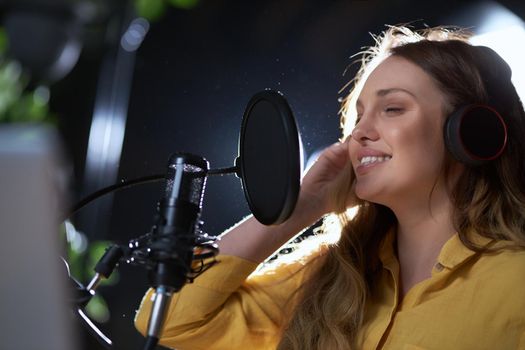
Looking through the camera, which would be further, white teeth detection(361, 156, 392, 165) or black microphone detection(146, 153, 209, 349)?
white teeth detection(361, 156, 392, 165)

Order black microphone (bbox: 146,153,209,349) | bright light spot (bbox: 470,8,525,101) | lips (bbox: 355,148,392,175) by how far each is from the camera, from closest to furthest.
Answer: black microphone (bbox: 146,153,209,349) → lips (bbox: 355,148,392,175) → bright light spot (bbox: 470,8,525,101)

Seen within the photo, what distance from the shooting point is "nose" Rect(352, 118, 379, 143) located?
159 centimetres

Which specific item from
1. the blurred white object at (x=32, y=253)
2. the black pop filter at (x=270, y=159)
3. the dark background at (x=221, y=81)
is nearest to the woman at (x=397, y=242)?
the dark background at (x=221, y=81)

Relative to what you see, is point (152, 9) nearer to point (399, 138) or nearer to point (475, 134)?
Answer: point (399, 138)

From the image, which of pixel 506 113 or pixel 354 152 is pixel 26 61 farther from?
pixel 506 113

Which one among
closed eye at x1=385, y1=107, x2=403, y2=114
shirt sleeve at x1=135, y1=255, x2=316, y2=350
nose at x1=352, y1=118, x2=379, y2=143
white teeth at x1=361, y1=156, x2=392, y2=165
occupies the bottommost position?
shirt sleeve at x1=135, y1=255, x2=316, y2=350

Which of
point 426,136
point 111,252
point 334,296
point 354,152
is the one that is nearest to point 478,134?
point 426,136

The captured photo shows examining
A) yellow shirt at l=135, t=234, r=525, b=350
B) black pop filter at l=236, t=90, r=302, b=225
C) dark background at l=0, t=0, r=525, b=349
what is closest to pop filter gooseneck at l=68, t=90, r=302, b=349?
black pop filter at l=236, t=90, r=302, b=225

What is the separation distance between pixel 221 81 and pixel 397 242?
0.61 metres

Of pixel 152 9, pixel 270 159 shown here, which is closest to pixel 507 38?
pixel 152 9

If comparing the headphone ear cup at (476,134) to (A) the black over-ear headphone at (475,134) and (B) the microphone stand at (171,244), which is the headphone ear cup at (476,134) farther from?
(B) the microphone stand at (171,244)

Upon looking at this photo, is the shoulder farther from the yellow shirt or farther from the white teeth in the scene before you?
the white teeth

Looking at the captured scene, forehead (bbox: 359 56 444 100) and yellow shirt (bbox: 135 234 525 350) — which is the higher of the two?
forehead (bbox: 359 56 444 100)

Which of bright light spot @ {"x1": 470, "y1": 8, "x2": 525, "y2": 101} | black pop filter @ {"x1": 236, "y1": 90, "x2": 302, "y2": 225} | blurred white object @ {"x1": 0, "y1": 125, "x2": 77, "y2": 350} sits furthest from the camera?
bright light spot @ {"x1": 470, "y1": 8, "x2": 525, "y2": 101}
